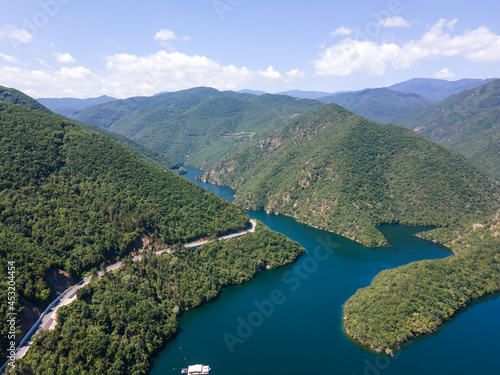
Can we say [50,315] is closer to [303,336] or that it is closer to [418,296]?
[303,336]

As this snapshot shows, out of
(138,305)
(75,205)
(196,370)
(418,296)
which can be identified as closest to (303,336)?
(196,370)

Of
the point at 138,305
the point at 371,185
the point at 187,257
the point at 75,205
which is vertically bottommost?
the point at 138,305

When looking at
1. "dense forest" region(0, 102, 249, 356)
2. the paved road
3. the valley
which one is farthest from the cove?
"dense forest" region(0, 102, 249, 356)

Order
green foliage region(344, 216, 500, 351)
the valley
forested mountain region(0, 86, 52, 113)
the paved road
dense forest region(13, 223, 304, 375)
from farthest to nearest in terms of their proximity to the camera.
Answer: forested mountain region(0, 86, 52, 113)
green foliage region(344, 216, 500, 351)
the valley
dense forest region(13, 223, 304, 375)
the paved road

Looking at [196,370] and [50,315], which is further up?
[50,315]

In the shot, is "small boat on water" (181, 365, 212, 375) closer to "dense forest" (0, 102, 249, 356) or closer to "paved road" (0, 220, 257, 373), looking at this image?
"paved road" (0, 220, 257, 373)

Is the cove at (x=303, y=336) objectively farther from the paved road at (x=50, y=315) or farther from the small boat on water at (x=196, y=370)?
the paved road at (x=50, y=315)
